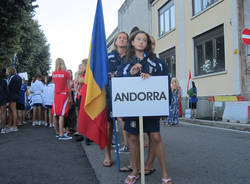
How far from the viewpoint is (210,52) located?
13.4 m

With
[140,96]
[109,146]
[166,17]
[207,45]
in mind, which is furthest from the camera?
[166,17]

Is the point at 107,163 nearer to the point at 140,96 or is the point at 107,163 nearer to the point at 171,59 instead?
the point at 140,96

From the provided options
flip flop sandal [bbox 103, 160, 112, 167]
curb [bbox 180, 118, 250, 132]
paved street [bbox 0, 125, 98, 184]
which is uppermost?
curb [bbox 180, 118, 250, 132]

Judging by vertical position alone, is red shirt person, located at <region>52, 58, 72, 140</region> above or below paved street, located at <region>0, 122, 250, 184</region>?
above

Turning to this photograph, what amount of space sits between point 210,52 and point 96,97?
1087 cm

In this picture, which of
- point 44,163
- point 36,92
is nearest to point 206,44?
point 36,92

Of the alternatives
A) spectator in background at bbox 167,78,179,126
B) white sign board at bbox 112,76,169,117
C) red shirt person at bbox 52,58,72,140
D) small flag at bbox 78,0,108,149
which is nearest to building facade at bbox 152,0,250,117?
spectator in background at bbox 167,78,179,126

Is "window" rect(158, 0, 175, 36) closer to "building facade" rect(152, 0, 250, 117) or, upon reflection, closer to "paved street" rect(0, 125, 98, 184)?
"building facade" rect(152, 0, 250, 117)

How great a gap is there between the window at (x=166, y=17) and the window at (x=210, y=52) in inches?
139

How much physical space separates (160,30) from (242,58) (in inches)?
376

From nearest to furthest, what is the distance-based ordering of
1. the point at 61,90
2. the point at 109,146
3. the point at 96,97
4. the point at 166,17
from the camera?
the point at 96,97
the point at 109,146
the point at 61,90
the point at 166,17

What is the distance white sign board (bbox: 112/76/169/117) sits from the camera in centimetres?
292

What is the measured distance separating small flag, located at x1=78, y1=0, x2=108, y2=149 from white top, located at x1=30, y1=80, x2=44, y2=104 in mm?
6693

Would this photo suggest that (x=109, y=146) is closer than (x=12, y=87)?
Yes
